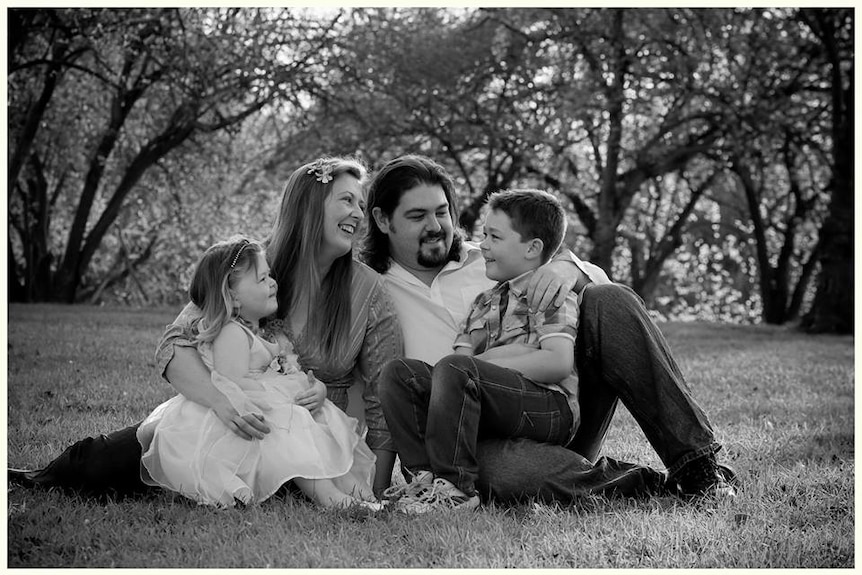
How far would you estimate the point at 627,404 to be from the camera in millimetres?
3701

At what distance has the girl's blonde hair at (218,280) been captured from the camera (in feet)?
12.3

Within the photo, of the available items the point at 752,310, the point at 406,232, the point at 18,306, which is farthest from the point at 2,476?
the point at 752,310

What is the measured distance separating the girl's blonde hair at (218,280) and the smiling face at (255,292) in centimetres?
2

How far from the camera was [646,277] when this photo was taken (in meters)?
23.0

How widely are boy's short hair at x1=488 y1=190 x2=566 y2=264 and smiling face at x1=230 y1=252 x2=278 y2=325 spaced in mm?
969

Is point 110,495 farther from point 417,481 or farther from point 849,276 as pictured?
point 849,276

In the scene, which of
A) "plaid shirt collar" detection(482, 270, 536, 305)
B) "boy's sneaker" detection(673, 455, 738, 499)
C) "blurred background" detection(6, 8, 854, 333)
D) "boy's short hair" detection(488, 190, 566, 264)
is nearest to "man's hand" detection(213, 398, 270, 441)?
"plaid shirt collar" detection(482, 270, 536, 305)

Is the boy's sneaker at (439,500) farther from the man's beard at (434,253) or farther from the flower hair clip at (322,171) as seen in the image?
the flower hair clip at (322,171)

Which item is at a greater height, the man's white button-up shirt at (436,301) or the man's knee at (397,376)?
the man's white button-up shirt at (436,301)

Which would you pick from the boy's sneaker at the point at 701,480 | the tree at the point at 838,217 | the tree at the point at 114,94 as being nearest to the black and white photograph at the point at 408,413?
the boy's sneaker at the point at 701,480

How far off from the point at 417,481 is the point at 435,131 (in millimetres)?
13452

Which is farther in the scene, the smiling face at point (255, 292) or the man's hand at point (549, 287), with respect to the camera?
the smiling face at point (255, 292)

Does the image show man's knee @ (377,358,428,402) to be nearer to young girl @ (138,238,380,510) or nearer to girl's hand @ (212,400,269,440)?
young girl @ (138,238,380,510)

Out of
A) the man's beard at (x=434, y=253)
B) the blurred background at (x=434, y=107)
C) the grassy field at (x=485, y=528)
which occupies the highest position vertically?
the blurred background at (x=434, y=107)
